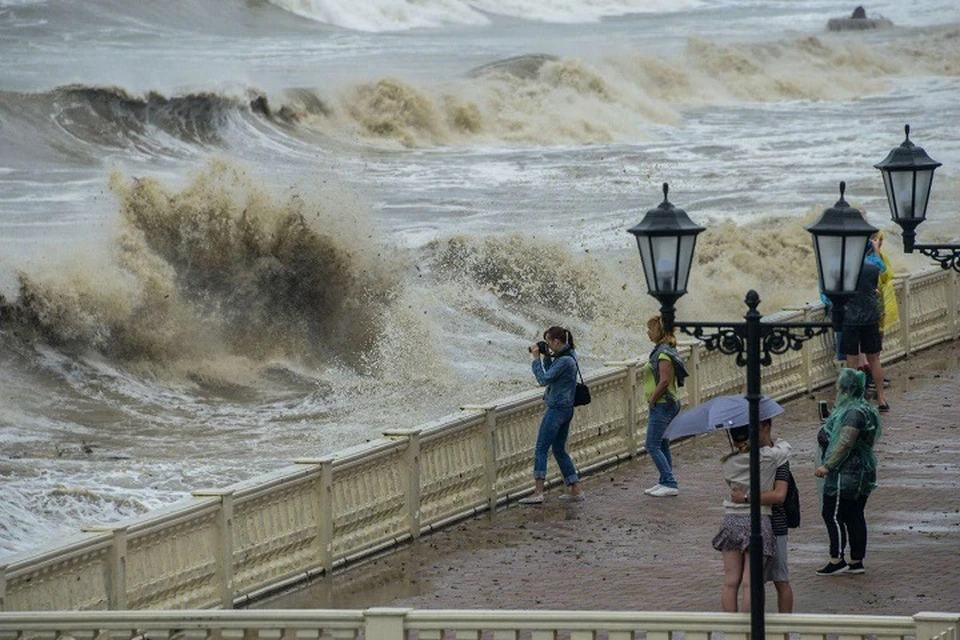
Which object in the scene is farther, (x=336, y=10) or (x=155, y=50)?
(x=336, y=10)

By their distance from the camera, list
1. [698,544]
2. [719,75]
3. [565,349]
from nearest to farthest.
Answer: [698,544]
[565,349]
[719,75]

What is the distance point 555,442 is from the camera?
565 inches

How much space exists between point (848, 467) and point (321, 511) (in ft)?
11.6

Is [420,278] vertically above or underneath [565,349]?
underneath

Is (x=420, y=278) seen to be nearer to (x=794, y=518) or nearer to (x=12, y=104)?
(x=12, y=104)

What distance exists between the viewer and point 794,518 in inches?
390

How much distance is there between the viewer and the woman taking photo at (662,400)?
46.6 feet

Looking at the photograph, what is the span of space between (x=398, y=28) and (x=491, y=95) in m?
14.7

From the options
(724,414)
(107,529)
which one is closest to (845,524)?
(724,414)

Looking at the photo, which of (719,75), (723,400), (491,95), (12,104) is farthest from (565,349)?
(719,75)

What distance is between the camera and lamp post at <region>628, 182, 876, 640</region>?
8617mm

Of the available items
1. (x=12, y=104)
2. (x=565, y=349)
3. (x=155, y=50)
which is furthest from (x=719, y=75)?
(x=565, y=349)

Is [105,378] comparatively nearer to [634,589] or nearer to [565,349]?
[565,349]

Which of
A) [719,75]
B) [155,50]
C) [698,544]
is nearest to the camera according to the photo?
[698,544]
